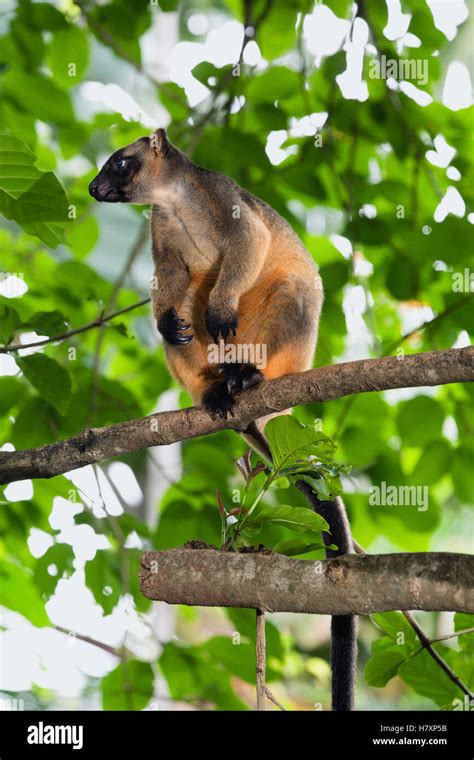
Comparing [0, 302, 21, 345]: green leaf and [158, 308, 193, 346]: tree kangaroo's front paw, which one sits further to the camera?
[158, 308, 193, 346]: tree kangaroo's front paw

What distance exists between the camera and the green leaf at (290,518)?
119 inches

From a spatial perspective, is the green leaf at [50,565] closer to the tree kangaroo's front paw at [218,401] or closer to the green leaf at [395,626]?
the tree kangaroo's front paw at [218,401]

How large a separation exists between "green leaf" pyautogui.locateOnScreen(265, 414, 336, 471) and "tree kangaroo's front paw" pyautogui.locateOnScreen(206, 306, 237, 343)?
139 cm

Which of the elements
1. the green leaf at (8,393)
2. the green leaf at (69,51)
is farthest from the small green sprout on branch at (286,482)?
the green leaf at (69,51)

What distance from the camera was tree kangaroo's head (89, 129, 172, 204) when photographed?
454 centimetres

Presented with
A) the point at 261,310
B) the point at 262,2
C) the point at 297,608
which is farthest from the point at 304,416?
the point at 262,2

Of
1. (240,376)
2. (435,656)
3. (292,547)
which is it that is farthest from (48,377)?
(435,656)

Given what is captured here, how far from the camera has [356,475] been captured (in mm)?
6434

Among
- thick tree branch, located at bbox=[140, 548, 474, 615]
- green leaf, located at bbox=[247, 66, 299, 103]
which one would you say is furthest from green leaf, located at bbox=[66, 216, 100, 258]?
thick tree branch, located at bbox=[140, 548, 474, 615]

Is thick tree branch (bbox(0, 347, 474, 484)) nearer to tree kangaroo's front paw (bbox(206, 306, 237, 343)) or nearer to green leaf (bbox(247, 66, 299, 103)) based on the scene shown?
tree kangaroo's front paw (bbox(206, 306, 237, 343))

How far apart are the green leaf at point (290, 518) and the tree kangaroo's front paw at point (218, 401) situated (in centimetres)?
83

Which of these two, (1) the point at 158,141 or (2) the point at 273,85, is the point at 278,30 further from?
(1) the point at 158,141

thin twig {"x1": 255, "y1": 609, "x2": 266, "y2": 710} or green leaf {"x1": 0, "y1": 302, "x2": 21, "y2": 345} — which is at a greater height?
green leaf {"x1": 0, "y1": 302, "x2": 21, "y2": 345}

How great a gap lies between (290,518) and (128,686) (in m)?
2.49
